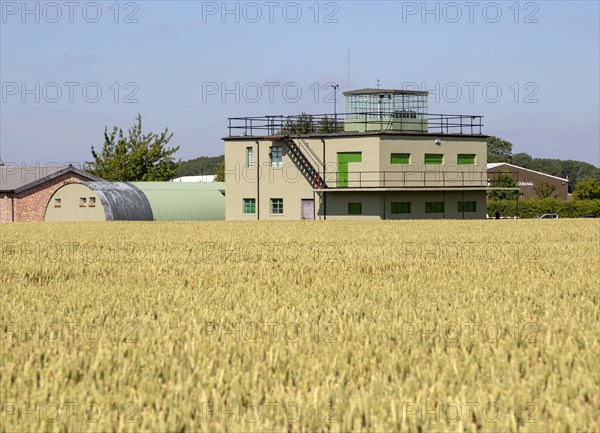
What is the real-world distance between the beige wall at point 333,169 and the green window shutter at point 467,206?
0.73 m

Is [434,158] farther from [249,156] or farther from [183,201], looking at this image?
[183,201]

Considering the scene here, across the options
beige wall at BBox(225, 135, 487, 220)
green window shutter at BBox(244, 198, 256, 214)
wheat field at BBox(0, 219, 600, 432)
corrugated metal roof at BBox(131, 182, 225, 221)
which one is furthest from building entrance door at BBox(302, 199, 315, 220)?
wheat field at BBox(0, 219, 600, 432)

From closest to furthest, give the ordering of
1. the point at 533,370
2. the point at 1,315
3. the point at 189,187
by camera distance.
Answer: the point at 533,370
the point at 1,315
the point at 189,187

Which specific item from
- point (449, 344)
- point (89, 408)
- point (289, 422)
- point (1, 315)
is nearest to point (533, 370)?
point (449, 344)

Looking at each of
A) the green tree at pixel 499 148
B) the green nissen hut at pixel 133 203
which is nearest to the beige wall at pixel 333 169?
the green nissen hut at pixel 133 203

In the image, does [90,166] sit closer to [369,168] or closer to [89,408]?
[369,168]

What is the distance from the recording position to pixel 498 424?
5.02m

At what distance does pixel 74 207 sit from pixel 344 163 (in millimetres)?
17699

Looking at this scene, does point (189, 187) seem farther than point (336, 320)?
Yes

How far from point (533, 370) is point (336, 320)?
2643 millimetres

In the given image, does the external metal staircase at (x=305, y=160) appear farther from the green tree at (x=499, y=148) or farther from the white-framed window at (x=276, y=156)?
the green tree at (x=499, y=148)

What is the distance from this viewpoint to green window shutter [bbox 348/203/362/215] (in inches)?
2202

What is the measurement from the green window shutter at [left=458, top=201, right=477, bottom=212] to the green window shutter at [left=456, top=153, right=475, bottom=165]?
2583 millimetres

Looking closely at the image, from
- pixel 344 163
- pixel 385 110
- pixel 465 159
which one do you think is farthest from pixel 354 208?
pixel 465 159
